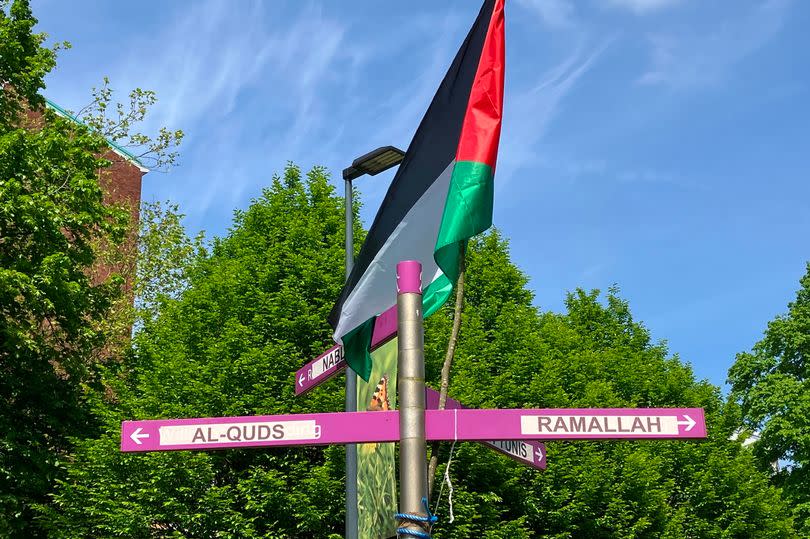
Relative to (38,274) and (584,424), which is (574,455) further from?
(584,424)

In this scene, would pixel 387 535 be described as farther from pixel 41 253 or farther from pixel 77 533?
pixel 41 253

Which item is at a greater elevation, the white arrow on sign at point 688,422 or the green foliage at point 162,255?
the green foliage at point 162,255

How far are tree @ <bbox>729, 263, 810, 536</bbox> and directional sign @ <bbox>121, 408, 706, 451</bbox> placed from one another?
32100 mm

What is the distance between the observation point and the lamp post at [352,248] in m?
12.0

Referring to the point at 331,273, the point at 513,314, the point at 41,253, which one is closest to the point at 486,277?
the point at 513,314

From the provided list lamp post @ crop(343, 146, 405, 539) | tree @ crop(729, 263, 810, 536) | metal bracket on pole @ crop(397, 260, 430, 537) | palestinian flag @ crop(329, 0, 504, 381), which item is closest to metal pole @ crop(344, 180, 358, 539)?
lamp post @ crop(343, 146, 405, 539)

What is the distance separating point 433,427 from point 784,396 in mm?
34512

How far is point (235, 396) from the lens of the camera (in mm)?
19672

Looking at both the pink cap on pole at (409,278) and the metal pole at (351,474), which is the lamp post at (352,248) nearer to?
the metal pole at (351,474)

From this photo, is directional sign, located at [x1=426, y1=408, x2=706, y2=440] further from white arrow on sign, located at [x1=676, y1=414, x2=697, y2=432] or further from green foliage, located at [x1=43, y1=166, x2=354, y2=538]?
green foliage, located at [x1=43, y1=166, x2=354, y2=538]

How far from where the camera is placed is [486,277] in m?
28.6

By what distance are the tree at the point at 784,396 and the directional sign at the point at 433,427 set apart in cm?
3210

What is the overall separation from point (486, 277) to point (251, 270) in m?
8.67

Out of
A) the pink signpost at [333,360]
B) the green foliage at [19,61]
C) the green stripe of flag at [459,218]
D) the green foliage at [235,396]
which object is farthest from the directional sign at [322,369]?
the green foliage at [19,61]
